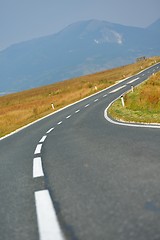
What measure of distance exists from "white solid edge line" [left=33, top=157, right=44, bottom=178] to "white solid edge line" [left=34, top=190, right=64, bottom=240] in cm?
151

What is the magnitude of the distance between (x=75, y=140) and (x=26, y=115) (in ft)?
74.8

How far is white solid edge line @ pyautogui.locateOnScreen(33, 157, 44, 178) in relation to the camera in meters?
7.15

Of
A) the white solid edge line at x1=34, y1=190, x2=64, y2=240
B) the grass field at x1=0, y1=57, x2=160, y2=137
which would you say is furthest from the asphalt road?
the grass field at x1=0, y1=57, x2=160, y2=137

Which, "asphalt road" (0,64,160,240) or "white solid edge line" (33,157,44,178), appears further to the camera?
"white solid edge line" (33,157,44,178)

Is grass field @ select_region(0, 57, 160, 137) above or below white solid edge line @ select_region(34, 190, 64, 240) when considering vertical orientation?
below

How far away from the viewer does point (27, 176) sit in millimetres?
7148

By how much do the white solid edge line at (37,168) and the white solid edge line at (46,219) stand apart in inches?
59.5

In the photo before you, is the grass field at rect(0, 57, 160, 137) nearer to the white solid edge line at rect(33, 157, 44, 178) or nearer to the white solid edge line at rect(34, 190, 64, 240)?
the white solid edge line at rect(33, 157, 44, 178)

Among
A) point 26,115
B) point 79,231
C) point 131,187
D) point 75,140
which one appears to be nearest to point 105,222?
point 79,231

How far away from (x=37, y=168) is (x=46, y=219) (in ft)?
11.7

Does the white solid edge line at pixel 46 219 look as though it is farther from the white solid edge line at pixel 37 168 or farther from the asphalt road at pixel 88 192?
the white solid edge line at pixel 37 168

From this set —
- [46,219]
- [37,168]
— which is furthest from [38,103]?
[46,219]

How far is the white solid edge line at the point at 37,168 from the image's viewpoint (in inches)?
282

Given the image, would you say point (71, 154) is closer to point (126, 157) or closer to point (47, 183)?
point (126, 157)
